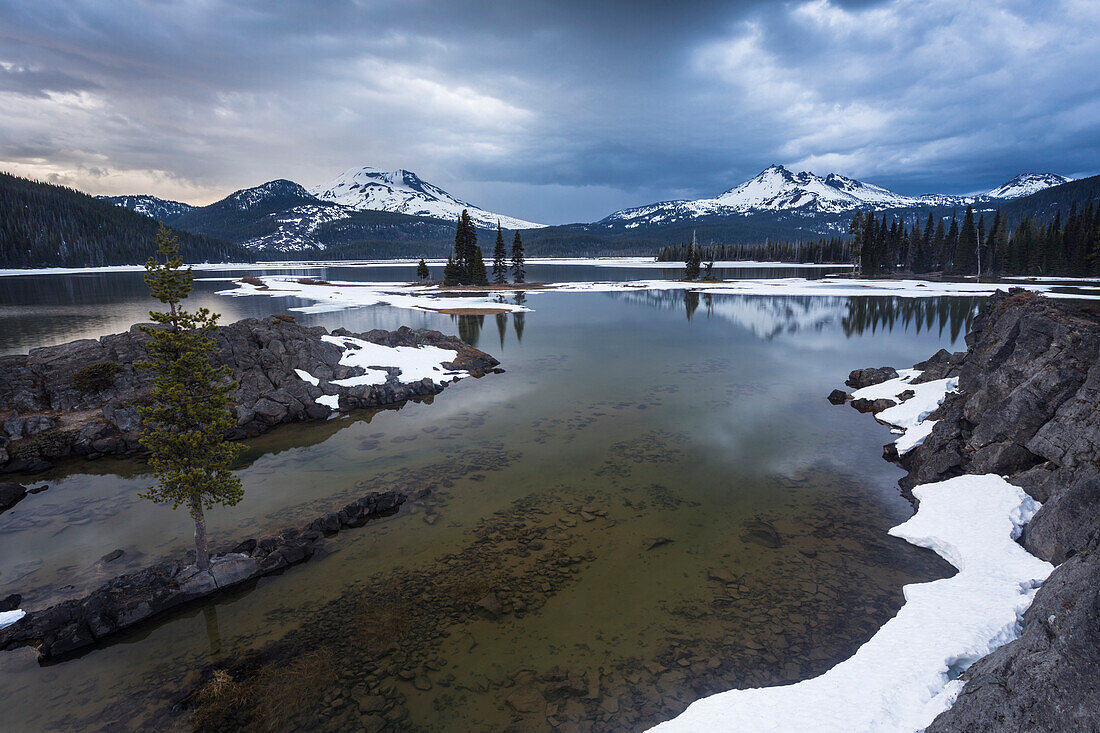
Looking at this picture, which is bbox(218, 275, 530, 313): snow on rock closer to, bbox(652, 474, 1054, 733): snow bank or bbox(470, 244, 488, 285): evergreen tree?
bbox(470, 244, 488, 285): evergreen tree

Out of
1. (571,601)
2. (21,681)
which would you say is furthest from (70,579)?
(571,601)

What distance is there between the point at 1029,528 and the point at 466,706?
52.4ft

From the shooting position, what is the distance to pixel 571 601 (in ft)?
43.4

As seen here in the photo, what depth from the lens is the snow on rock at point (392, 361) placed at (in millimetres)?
35062

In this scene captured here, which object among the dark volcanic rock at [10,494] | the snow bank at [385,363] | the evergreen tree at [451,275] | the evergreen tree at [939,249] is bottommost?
the dark volcanic rock at [10,494]

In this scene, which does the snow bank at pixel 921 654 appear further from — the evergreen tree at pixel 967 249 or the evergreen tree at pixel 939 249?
the evergreen tree at pixel 939 249

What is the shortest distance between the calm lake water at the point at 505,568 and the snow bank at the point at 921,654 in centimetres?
77

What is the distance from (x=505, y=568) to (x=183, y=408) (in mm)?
10637

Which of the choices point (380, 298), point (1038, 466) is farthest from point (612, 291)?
point (1038, 466)

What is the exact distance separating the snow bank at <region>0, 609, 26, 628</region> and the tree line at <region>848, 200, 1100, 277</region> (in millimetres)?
152851

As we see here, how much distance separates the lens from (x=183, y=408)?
14.2 meters

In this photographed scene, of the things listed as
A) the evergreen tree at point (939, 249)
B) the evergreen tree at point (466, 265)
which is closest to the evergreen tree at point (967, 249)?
the evergreen tree at point (939, 249)

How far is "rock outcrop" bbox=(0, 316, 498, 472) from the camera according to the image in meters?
24.4

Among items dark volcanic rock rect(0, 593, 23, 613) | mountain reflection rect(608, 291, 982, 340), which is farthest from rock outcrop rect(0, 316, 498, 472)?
mountain reflection rect(608, 291, 982, 340)
